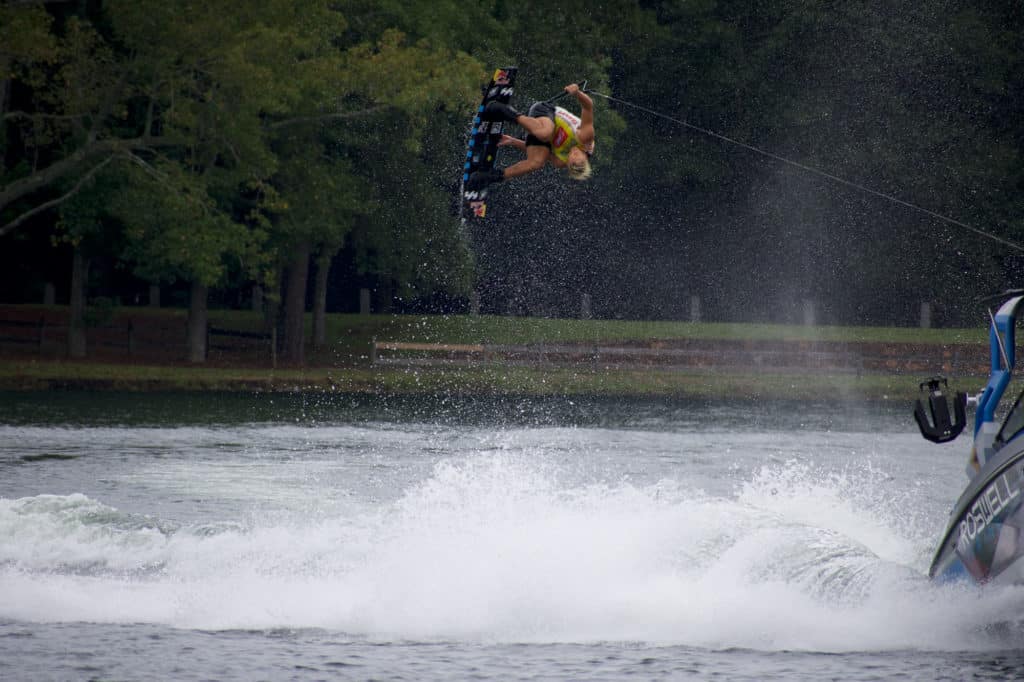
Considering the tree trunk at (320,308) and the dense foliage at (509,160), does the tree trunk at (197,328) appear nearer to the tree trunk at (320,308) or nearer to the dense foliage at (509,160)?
the dense foliage at (509,160)

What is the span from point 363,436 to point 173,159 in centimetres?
1568

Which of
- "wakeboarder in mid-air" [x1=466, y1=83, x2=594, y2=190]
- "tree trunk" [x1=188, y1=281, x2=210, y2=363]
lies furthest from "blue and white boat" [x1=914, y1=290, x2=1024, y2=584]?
"tree trunk" [x1=188, y1=281, x2=210, y2=363]

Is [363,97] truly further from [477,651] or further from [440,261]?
[477,651]

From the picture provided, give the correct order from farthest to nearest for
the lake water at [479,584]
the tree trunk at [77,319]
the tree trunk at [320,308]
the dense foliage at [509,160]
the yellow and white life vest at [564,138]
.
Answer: the tree trunk at [320,308]
the tree trunk at [77,319]
the dense foliage at [509,160]
the yellow and white life vest at [564,138]
the lake water at [479,584]

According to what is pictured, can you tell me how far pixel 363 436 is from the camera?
29109 millimetres

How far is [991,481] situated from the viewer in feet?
38.3

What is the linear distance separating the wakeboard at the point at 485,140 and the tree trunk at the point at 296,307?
2879 centimetres

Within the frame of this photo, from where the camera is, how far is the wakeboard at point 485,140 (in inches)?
639

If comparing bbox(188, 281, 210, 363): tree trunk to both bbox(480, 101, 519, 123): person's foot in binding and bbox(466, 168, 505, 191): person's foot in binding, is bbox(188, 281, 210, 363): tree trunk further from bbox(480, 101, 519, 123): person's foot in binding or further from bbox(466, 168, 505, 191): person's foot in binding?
bbox(480, 101, 519, 123): person's foot in binding

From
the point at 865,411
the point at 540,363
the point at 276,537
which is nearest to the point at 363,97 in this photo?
the point at 540,363

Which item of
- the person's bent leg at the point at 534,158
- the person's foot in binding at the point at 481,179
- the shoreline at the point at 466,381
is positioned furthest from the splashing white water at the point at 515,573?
the shoreline at the point at 466,381

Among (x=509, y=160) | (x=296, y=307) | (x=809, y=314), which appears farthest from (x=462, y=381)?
(x=809, y=314)

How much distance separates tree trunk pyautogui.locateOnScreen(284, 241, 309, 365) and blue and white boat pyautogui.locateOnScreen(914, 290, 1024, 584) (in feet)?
111

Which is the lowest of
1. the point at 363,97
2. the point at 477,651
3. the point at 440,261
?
the point at 477,651
